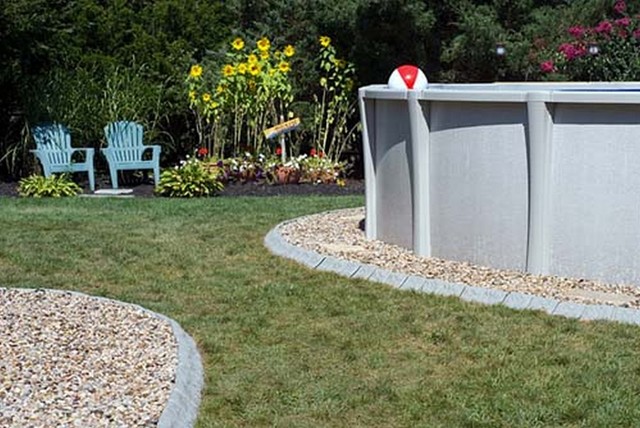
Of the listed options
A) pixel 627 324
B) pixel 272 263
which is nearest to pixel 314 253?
pixel 272 263

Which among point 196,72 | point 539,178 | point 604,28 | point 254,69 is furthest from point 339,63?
point 539,178

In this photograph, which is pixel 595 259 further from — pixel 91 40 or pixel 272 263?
pixel 91 40

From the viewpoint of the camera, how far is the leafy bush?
12445mm

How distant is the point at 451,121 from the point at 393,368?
2855 millimetres

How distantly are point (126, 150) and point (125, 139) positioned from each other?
0.15m

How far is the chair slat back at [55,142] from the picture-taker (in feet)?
42.8

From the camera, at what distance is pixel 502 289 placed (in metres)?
6.67

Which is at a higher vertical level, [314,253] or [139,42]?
[139,42]

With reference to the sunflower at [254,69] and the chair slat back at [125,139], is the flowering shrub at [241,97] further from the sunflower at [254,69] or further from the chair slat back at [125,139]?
the chair slat back at [125,139]

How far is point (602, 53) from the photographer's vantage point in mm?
14969

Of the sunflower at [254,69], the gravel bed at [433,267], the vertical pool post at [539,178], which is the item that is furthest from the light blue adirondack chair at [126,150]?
the vertical pool post at [539,178]

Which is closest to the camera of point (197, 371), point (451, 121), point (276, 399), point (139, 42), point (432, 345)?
point (276, 399)

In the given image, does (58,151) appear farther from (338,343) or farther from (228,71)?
(338,343)

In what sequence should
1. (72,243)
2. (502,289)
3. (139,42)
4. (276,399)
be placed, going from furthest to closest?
(139,42) < (72,243) < (502,289) < (276,399)
